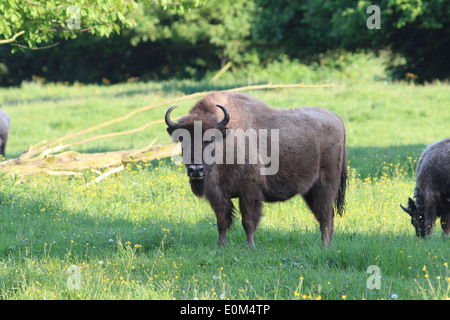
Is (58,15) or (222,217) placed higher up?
(58,15)

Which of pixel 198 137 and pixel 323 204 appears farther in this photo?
pixel 323 204

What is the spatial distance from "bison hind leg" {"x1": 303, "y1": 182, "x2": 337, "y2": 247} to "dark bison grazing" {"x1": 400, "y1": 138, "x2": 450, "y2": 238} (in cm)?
150

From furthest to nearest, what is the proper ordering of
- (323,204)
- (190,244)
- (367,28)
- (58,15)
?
1. (367,28)
2. (58,15)
3. (323,204)
4. (190,244)

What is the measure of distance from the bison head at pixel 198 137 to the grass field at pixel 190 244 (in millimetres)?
1135

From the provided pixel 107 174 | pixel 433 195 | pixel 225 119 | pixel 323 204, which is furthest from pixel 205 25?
pixel 225 119

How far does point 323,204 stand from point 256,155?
1.47 meters

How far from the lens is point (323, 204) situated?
799cm

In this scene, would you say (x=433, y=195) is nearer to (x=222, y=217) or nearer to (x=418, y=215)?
(x=418, y=215)

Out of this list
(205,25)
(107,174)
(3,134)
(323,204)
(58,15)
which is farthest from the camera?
(205,25)

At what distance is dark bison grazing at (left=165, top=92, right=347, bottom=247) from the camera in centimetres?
684

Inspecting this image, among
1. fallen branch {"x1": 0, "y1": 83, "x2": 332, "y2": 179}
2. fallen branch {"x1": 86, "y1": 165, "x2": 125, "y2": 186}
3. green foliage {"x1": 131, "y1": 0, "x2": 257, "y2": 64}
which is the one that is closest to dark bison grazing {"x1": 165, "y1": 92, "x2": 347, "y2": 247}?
fallen branch {"x1": 0, "y1": 83, "x2": 332, "y2": 179}

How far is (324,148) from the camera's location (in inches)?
315

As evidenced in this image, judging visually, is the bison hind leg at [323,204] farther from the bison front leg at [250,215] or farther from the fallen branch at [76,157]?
the fallen branch at [76,157]
